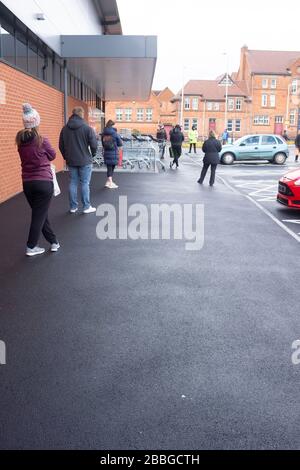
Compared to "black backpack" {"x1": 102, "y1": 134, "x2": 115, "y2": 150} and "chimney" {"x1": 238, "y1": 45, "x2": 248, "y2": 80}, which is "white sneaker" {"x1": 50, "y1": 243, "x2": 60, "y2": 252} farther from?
"chimney" {"x1": 238, "y1": 45, "x2": 248, "y2": 80}

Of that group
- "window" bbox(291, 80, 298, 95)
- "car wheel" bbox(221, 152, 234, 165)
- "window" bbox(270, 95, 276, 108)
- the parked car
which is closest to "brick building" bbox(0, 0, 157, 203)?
"car wheel" bbox(221, 152, 234, 165)

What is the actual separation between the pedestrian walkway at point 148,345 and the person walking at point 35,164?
0.68 m

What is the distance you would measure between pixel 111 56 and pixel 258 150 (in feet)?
38.6

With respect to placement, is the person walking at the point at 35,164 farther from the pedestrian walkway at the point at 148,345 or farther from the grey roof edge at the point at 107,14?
the grey roof edge at the point at 107,14

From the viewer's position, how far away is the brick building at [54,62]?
36.7 ft

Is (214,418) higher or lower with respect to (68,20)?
lower

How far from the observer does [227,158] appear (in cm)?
2619

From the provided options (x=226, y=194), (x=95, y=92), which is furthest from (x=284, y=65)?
(x=226, y=194)

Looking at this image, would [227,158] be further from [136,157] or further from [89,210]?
[89,210]

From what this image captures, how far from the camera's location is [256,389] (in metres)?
3.41

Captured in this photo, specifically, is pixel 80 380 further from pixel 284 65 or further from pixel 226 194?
pixel 284 65

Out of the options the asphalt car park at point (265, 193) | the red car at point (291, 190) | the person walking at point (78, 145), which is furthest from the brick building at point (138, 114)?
the person walking at point (78, 145)

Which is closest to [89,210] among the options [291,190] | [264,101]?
[291,190]
